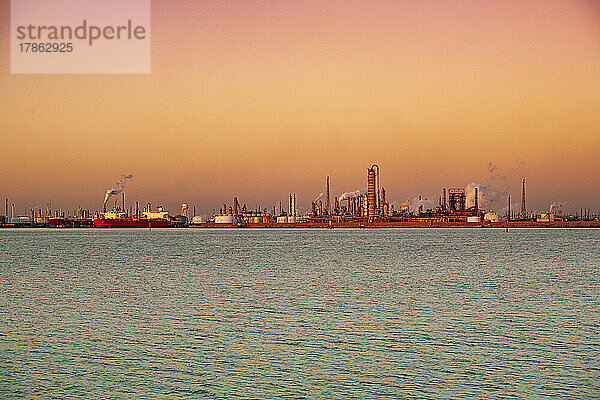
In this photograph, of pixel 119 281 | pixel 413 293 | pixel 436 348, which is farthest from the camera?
pixel 119 281

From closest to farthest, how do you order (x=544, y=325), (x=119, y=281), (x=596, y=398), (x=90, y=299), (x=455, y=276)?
(x=596, y=398), (x=544, y=325), (x=90, y=299), (x=119, y=281), (x=455, y=276)

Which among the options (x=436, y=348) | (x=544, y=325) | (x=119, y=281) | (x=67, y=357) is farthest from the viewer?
(x=119, y=281)

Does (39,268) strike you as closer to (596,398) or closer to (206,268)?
(206,268)

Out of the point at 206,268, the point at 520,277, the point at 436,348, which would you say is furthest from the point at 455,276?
the point at 436,348

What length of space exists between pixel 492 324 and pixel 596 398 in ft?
39.0

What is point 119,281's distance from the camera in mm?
52375

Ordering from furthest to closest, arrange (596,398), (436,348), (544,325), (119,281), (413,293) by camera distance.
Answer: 1. (119,281)
2. (413,293)
3. (544,325)
4. (436,348)
5. (596,398)

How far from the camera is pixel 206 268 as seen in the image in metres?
66.8

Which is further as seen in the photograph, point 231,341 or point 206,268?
point 206,268

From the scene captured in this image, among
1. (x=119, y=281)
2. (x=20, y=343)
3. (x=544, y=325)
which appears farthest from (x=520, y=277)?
(x=20, y=343)

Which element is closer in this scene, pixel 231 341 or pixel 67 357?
pixel 67 357

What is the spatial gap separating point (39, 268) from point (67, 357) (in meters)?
47.9

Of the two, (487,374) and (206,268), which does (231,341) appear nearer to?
(487,374)

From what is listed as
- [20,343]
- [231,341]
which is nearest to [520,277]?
[231,341]
